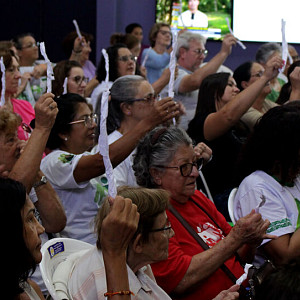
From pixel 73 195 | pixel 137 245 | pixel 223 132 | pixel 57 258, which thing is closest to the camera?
pixel 137 245

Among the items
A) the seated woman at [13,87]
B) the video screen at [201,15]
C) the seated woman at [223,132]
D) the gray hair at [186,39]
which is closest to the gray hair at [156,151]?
the seated woman at [223,132]

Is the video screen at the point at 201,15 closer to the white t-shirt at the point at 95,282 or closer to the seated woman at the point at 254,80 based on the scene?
the seated woman at the point at 254,80

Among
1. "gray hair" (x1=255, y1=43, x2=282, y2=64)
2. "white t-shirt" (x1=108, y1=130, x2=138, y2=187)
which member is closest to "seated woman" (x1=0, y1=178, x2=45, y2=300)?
"white t-shirt" (x1=108, y1=130, x2=138, y2=187)

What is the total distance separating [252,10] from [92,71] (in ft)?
10.2

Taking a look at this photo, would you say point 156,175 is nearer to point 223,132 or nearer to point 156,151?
point 156,151

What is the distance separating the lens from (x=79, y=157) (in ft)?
8.84

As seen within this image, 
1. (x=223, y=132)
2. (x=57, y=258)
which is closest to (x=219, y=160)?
(x=223, y=132)

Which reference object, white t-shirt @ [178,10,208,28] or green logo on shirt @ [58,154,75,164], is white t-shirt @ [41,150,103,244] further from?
white t-shirt @ [178,10,208,28]

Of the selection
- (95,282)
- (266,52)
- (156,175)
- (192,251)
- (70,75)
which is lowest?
(192,251)

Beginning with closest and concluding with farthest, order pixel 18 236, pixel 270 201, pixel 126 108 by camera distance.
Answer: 1. pixel 18 236
2. pixel 270 201
3. pixel 126 108

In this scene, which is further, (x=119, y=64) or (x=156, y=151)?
(x=119, y=64)

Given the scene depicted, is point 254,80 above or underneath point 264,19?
underneath

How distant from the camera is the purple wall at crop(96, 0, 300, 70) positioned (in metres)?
8.27

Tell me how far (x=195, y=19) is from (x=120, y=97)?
5510mm
